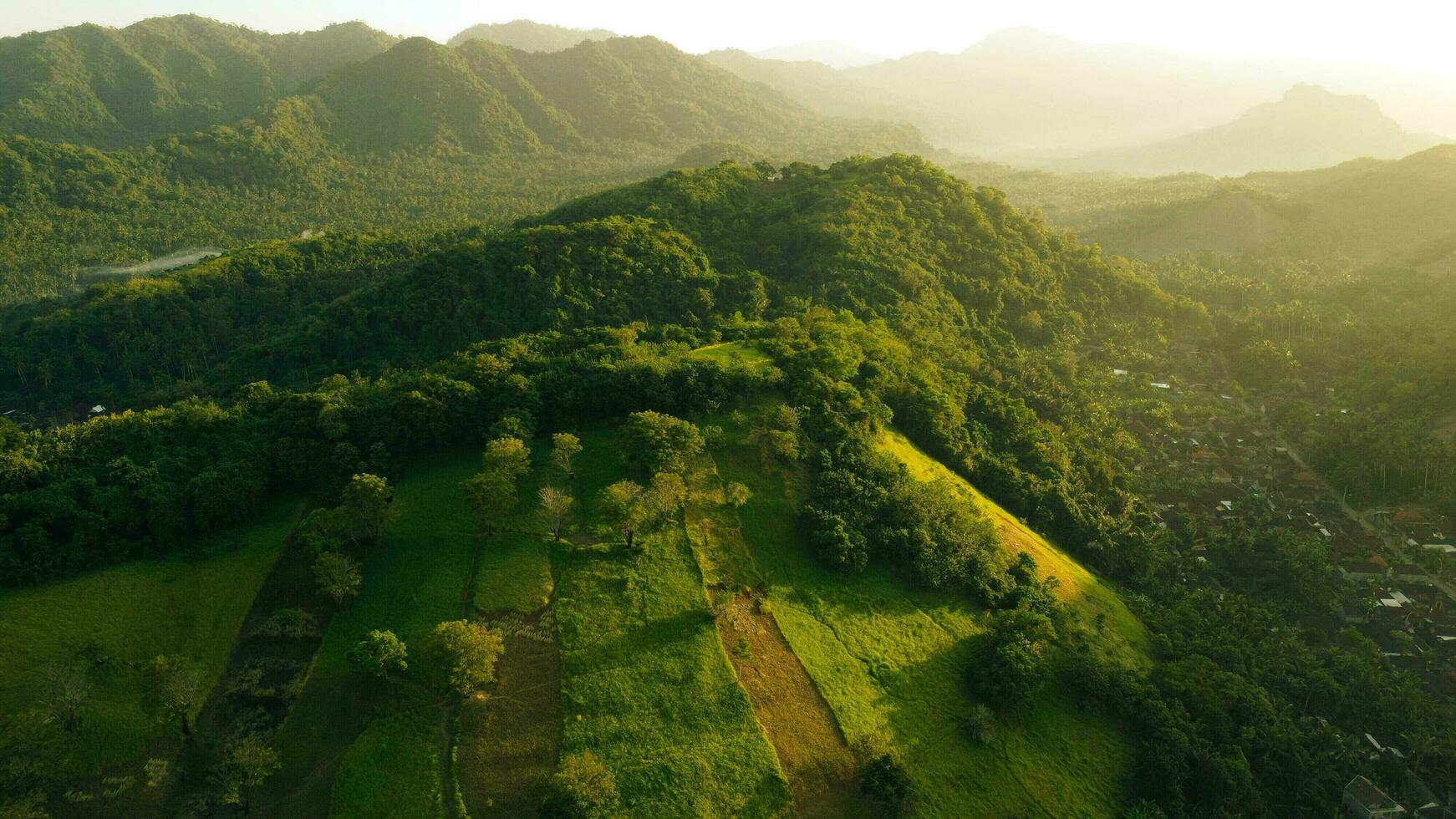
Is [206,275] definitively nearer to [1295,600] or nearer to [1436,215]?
[1295,600]

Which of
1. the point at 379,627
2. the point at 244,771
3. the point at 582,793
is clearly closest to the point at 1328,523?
the point at 582,793

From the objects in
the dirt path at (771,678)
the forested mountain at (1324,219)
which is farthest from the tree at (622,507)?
the forested mountain at (1324,219)

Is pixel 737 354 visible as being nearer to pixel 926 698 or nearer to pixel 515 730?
pixel 926 698

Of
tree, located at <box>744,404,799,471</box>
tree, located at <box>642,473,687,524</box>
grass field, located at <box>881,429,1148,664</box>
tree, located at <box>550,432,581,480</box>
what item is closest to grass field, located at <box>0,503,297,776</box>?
tree, located at <box>550,432,581,480</box>

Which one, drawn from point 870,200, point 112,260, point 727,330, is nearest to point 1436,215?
point 870,200

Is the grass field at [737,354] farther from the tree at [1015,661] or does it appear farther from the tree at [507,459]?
the tree at [1015,661]

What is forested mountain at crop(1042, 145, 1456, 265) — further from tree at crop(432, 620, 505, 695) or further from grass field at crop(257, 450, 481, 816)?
tree at crop(432, 620, 505, 695)

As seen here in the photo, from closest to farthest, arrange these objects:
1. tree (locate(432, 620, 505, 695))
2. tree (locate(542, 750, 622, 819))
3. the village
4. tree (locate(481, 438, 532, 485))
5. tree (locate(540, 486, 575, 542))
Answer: tree (locate(542, 750, 622, 819)) → tree (locate(432, 620, 505, 695)) → tree (locate(540, 486, 575, 542)) → tree (locate(481, 438, 532, 485)) → the village
